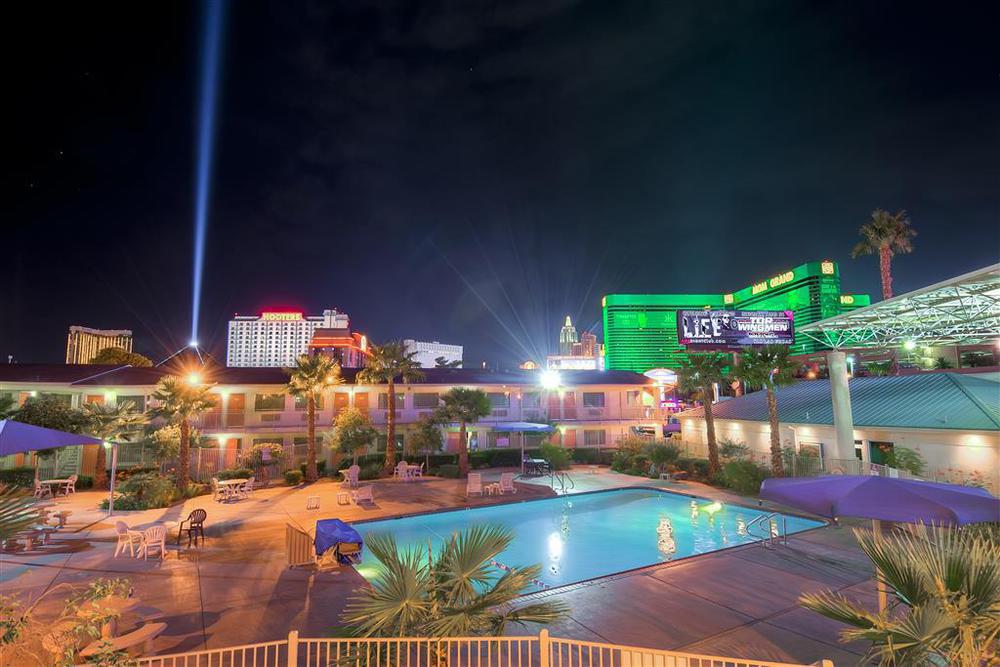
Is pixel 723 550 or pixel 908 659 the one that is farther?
pixel 723 550

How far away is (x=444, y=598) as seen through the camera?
5.38 m

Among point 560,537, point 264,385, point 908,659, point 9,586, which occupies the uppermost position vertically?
point 264,385

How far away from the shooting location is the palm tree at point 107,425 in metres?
18.5

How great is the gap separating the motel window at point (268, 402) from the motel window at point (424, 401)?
8155mm

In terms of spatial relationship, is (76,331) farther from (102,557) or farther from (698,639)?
(698,639)

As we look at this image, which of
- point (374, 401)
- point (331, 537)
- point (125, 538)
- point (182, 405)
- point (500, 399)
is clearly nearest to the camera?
point (331, 537)

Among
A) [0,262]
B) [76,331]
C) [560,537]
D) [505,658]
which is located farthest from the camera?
[76,331]

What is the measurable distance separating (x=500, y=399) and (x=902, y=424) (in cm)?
2176

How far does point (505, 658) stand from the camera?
6.62 m

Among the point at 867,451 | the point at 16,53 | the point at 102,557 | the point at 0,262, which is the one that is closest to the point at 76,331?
the point at 0,262

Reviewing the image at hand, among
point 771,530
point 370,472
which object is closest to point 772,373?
point 771,530

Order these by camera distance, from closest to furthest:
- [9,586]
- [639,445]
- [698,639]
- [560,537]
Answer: [698,639] → [9,586] → [560,537] → [639,445]

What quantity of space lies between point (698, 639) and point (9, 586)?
13.1 metres

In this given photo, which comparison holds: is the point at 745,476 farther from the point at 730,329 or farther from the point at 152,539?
the point at 152,539
